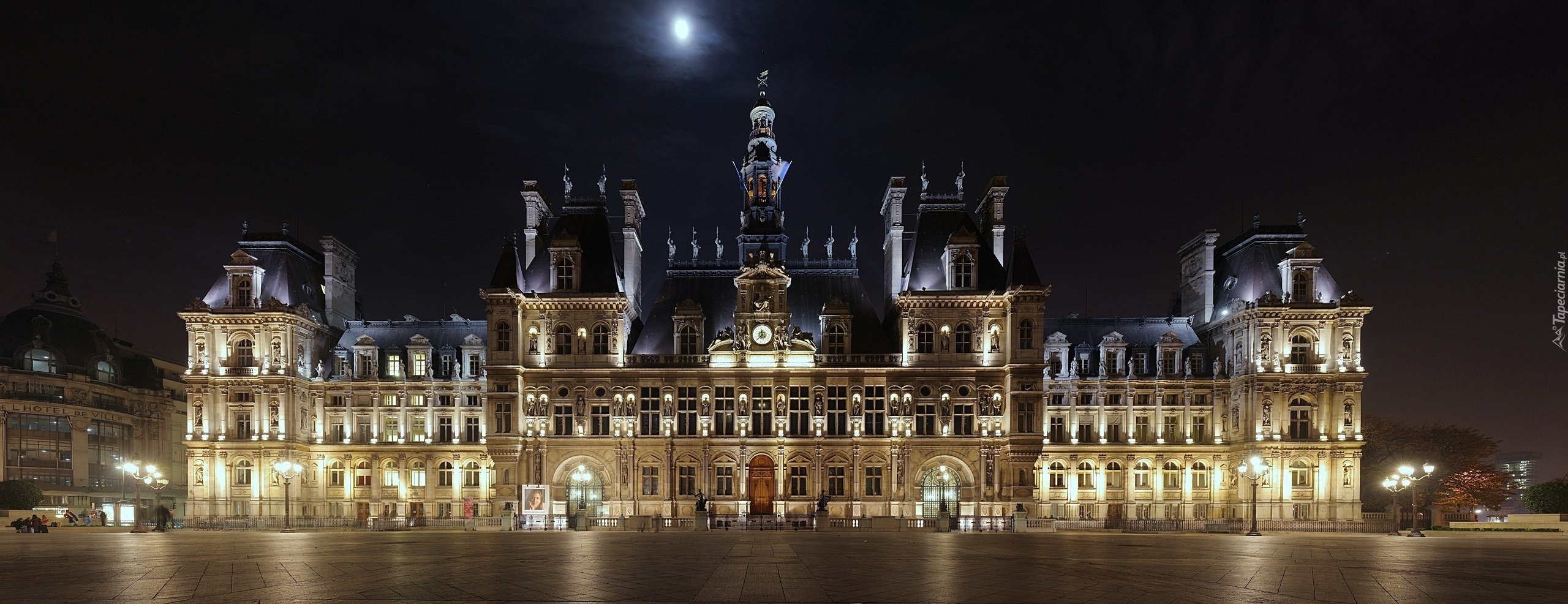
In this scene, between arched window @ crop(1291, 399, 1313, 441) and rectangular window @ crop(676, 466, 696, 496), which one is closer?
rectangular window @ crop(676, 466, 696, 496)

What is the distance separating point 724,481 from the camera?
2313 inches

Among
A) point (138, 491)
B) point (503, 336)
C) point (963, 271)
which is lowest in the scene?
point (138, 491)

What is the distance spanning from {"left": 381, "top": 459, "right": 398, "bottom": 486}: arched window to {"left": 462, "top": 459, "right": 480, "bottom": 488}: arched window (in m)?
4.76

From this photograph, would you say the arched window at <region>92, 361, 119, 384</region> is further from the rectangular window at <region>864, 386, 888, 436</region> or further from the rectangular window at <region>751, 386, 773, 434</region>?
the rectangular window at <region>864, 386, 888, 436</region>

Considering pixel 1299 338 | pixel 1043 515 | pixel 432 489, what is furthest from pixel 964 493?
pixel 432 489

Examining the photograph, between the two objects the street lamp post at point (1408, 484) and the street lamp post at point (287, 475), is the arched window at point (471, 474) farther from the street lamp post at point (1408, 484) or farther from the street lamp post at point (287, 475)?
the street lamp post at point (1408, 484)

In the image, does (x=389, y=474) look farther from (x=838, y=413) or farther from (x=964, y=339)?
(x=964, y=339)

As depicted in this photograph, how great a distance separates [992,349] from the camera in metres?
58.9

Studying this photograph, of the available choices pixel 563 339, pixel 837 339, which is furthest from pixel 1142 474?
pixel 563 339

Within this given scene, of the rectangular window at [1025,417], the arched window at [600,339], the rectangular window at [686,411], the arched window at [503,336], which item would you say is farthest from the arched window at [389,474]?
the rectangular window at [1025,417]

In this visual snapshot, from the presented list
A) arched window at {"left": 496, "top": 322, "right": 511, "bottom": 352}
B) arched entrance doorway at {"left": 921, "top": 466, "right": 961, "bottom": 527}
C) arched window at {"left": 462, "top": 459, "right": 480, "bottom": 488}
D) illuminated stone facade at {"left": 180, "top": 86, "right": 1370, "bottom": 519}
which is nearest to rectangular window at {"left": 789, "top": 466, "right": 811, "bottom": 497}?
illuminated stone facade at {"left": 180, "top": 86, "right": 1370, "bottom": 519}

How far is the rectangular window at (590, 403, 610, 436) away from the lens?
5884 centimetres

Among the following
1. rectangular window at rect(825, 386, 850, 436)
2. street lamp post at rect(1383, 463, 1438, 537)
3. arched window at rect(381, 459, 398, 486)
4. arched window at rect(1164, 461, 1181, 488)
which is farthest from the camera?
arched window at rect(381, 459, 398, 486)

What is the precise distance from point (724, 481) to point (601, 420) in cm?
893
